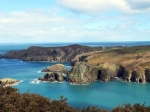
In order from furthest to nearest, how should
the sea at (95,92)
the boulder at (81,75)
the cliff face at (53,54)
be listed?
the cliff face at (53,54), the boulder at (81,75), the sea at (95,92)

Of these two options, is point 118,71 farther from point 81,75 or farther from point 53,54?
point 53,54

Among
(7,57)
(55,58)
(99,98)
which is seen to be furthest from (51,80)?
(7,57)

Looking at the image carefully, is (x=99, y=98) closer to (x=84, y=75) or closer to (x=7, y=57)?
(x=84, y=75)

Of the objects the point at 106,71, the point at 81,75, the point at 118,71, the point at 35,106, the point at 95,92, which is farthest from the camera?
the point at 118,71

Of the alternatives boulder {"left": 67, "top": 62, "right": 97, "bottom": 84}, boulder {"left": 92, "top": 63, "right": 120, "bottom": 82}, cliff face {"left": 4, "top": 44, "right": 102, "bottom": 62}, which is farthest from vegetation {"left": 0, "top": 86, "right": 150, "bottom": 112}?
cliff face {"left": 4, "top": 44, "right": 102, "bottom": 62}

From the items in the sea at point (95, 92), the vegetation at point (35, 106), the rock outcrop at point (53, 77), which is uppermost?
the vegetation at point (35, 106)

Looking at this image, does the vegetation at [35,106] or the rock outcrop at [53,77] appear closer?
the vegetation at [35,106]

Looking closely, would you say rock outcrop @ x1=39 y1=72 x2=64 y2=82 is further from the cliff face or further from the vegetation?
the cliff face

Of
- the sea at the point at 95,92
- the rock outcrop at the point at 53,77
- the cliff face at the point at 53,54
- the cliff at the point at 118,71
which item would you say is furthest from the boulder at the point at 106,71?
the cliff face at the point at 53,54

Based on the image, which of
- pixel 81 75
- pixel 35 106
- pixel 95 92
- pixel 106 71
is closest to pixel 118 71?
pixel 106 71

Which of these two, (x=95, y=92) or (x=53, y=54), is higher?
(x=53, y=54)

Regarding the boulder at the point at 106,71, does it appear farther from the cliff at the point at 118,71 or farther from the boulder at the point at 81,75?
the boulder at the point at 81,75

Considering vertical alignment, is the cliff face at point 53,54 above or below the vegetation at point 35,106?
below
